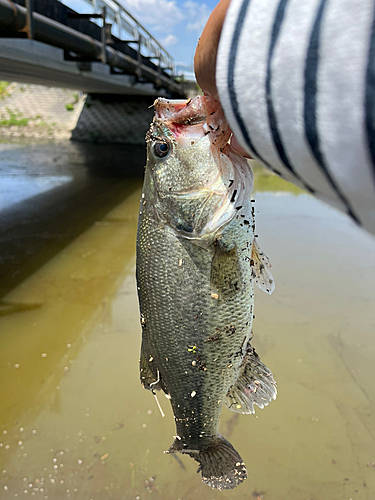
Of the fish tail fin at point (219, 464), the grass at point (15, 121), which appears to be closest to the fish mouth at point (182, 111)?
the fish tail fin at point (219, 464)

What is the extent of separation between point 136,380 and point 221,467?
176 centimetres

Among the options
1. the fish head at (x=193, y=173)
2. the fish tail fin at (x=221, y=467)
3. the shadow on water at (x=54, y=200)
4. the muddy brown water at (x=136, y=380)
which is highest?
the fish head at (x=193, y=173)

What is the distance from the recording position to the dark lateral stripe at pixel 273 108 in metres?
0.63

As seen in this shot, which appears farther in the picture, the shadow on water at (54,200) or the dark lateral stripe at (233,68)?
the shadow on water at (54,200)

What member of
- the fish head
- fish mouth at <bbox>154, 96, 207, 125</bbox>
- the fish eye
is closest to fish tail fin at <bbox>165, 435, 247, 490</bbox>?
the fish head

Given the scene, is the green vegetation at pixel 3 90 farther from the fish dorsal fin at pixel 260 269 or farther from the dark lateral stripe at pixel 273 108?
the dark lateral stripe at pixel 273 108

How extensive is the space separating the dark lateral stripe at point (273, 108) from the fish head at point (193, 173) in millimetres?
875

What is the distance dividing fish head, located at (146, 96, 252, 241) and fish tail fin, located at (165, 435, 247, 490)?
119 centimetres

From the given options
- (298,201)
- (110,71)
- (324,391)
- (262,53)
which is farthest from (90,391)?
(110,71)

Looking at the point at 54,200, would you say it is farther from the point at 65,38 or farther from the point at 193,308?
the point at 193,308

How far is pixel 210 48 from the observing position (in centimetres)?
91

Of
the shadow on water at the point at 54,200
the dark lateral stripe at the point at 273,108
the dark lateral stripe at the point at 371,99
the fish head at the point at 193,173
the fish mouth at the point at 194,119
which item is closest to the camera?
the dark lateral stripe at the point at 371,99

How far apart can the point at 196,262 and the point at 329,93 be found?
43.8 inches

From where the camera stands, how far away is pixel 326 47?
0.55m
